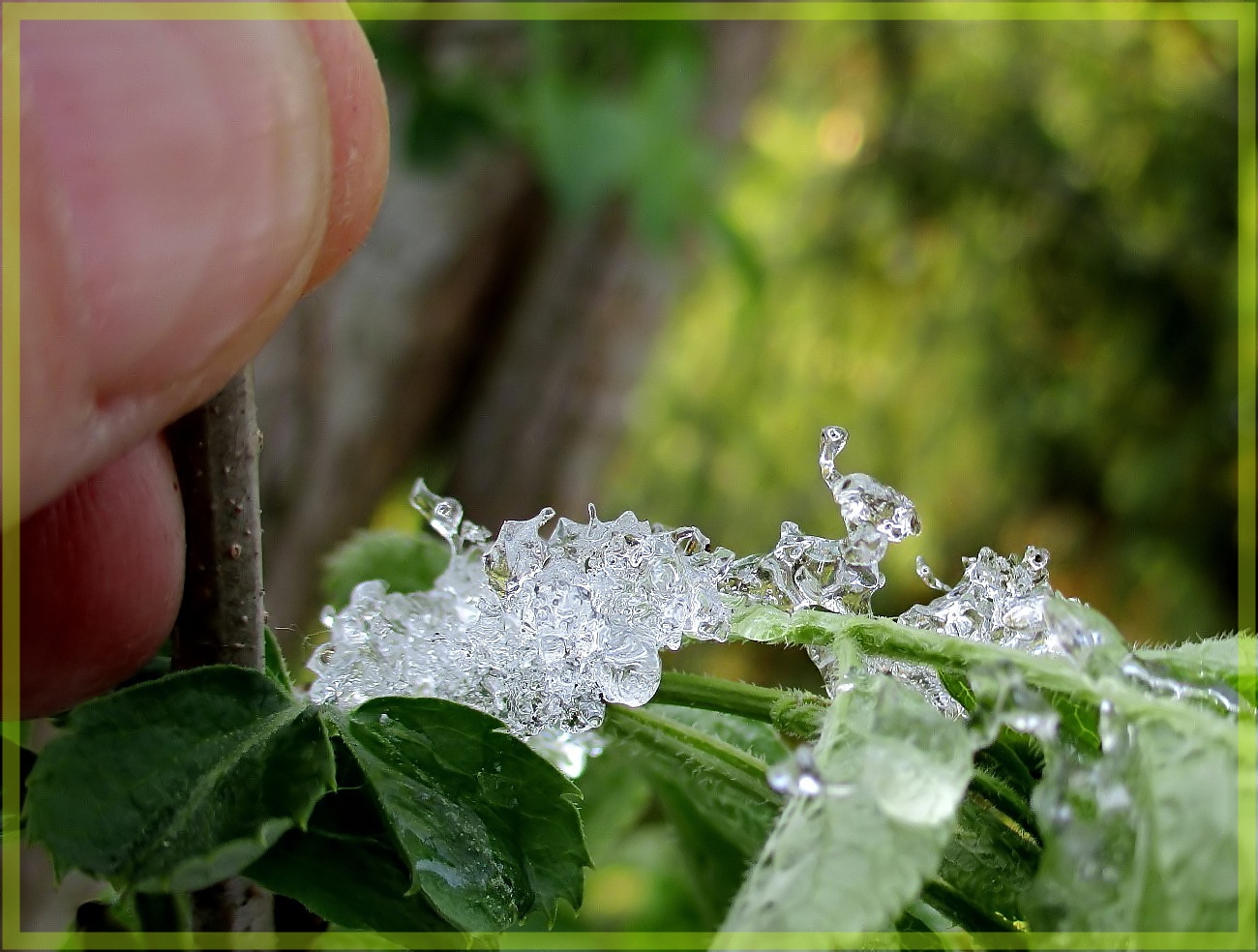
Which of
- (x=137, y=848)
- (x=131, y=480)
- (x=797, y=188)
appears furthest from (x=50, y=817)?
(x=797, y=188)

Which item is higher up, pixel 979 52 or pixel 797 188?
pixel 979 52

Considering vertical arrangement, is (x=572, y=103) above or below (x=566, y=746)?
above

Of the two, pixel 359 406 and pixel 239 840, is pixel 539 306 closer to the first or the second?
pixel 359 406

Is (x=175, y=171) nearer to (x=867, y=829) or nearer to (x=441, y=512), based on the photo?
(x=441, y=512)

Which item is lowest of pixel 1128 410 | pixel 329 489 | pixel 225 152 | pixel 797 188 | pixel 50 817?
pixel 50 817

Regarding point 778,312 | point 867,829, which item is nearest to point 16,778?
point 867,829

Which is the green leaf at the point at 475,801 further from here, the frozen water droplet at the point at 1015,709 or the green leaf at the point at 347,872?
the frozen water droplet at the point at 1015,709
